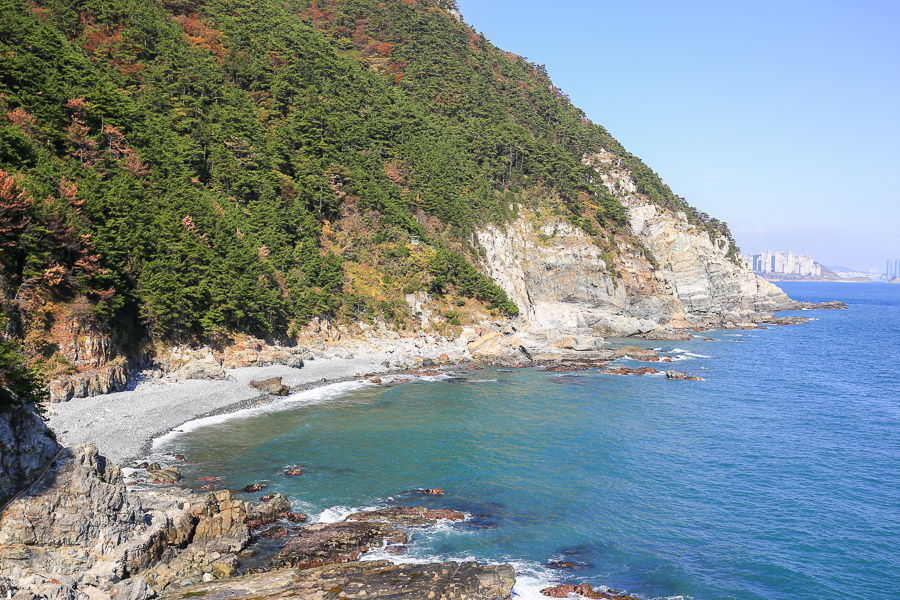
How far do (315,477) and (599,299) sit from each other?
6767 cm

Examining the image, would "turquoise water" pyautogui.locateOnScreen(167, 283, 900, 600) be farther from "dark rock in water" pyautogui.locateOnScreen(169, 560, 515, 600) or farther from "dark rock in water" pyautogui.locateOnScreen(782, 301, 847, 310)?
"dark rock in water" pyautogui.locateOnScreen(782, 301, 847, 310)

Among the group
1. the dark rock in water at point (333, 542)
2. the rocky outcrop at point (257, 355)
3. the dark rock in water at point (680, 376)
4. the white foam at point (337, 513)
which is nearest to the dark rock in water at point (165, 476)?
the white foam at point (337, 513)

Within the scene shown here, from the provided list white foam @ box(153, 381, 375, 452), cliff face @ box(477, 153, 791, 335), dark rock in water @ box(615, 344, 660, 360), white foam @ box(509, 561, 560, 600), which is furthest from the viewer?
cliff face @ box(477, 153, 791, 335)

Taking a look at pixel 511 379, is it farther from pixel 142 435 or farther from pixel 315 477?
pixel 142 435

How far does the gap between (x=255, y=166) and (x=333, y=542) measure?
54.6 m

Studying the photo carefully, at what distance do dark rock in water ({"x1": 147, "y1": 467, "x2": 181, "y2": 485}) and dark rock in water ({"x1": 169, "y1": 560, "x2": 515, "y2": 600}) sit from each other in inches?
419

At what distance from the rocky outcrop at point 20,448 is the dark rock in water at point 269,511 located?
818 centimetres

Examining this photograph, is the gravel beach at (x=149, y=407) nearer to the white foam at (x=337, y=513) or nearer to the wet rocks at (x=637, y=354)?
the white foam at (x=337, y=513)

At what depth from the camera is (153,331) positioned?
4244 centimetres

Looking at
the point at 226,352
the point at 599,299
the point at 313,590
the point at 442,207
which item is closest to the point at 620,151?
the point at 599,299

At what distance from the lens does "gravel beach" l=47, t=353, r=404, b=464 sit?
1189 inches

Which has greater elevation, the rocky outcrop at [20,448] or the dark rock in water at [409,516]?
the rocky outcrop at [20,448]

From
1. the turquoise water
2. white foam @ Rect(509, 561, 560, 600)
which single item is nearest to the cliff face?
the turquoise water

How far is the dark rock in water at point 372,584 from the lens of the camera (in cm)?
1716
